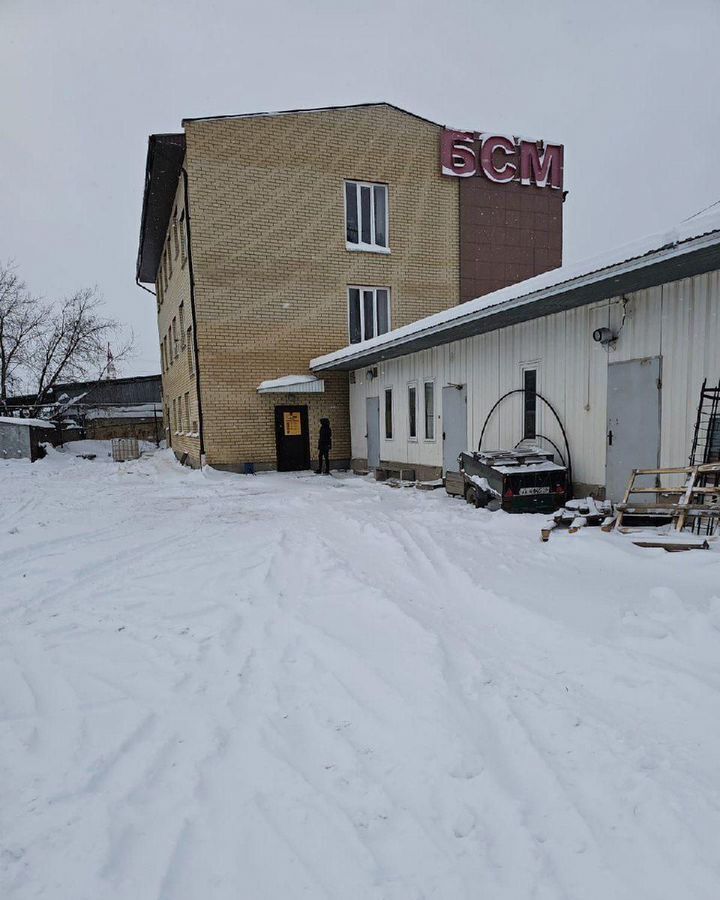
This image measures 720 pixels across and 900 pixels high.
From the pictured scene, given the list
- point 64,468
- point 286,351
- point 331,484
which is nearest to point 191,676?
point 331,484

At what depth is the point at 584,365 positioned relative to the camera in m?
7.71

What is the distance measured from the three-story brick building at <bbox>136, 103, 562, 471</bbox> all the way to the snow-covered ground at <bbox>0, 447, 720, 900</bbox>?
965 centimetres

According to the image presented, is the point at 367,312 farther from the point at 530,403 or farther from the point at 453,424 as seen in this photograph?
the point at 530,403

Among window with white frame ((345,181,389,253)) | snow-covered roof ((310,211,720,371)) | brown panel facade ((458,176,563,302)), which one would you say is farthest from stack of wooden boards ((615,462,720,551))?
brown panel facade ((458,176,563,302))

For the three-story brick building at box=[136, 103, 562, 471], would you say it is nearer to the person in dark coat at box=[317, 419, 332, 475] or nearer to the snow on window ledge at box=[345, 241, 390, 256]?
the snow on window ledge at box=[345, 241, 390, 256]

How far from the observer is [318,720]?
104 inches

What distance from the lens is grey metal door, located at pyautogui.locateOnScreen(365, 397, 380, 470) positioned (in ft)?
45.7

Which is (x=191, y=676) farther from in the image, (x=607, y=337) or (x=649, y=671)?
(x=607, y=337)

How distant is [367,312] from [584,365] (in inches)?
367

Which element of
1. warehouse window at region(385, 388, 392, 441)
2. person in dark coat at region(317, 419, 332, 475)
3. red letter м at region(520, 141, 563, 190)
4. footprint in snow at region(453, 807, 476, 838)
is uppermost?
red letter м at region(520, 141, 563, 190)

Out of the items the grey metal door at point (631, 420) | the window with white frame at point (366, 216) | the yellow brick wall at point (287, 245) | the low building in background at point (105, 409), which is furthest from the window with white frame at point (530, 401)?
the low building in background at point (105, 409)

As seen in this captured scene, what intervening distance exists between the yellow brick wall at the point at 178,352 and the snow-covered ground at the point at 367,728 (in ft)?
35.3

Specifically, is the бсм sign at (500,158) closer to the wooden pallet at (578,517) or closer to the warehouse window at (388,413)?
the warehouse window at (388,413)

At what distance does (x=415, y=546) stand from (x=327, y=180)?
42.5ft
